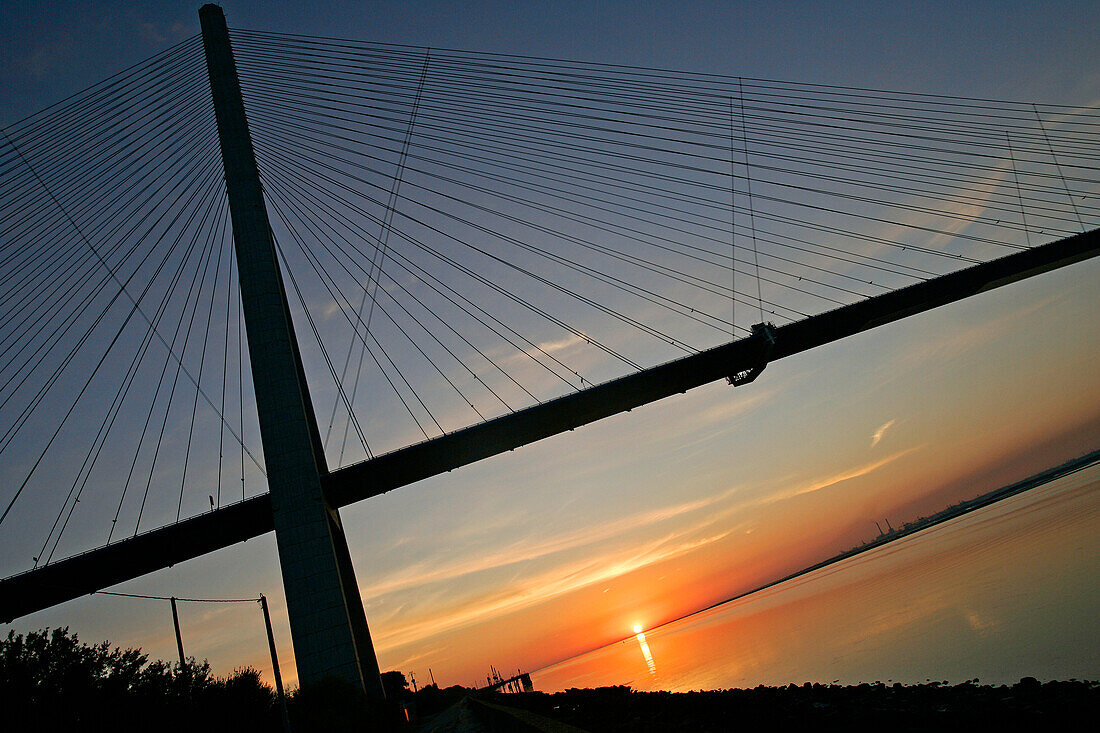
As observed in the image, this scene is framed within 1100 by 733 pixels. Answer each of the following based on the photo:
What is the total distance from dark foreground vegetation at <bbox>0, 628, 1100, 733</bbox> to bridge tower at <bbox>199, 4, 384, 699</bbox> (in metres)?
1.59

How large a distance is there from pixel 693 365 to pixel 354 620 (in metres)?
16.1

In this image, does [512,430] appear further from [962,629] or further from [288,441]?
[962,629]

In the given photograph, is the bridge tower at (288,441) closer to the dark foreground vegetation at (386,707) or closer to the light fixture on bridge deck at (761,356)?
the dark foreground vegetation at (386,707)

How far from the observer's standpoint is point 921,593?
25.2 metres

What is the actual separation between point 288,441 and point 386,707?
8.12 metres

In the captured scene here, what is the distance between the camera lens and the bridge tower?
17031 mm

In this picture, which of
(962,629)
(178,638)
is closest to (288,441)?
(178,638)

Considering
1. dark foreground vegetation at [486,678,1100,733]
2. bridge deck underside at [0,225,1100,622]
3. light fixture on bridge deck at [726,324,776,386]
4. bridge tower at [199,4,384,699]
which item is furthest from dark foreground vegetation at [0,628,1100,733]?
light fixture on bridge deck at [726,324,776,386]

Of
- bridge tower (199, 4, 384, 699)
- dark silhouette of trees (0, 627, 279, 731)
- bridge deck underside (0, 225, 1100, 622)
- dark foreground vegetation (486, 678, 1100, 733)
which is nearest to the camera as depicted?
dark foreground vegetation (486, 678, 1100, 733)

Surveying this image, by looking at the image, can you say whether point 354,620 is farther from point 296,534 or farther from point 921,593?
point 921,593

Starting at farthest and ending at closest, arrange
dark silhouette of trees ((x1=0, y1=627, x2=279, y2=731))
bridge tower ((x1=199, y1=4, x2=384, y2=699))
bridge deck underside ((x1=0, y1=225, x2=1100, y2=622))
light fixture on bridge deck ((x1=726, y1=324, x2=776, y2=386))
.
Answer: light fixture on bridge deck ((x1=726, y1=324, x2=776, y2=386)), bridge deck underside ((x1=0, y1=225, x2=1100, y2=622)), bridge tower ((x1=199, y1=4, x2=384, y2=699)), dark silhouette of trees ((x1=0, y1=627, x2=279, y2=731))

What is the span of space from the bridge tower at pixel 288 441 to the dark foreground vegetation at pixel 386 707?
1592 millimetres

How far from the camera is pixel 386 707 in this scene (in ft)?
59.4

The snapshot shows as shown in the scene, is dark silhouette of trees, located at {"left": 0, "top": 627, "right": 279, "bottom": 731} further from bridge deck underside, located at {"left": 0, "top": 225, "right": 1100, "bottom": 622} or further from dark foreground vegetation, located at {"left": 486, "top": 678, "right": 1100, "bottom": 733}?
dark foreground vegetation, located at {"left": 486, "top": 678, "right": 1100, "bottom": 733}
